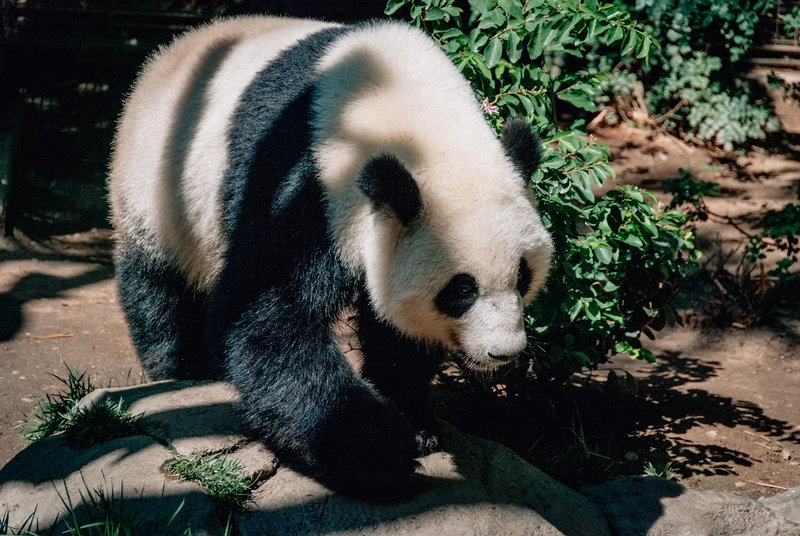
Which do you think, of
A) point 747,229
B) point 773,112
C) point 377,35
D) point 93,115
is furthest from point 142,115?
point 773,112

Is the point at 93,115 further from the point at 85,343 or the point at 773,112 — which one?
the point at 773,112

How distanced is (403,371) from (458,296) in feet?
2.81

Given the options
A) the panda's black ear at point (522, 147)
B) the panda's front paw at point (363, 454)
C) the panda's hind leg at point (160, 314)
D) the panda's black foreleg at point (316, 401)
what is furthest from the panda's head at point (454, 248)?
the panda's hind leg at point (160, 314)

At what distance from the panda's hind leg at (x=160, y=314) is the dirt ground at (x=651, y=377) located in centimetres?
41

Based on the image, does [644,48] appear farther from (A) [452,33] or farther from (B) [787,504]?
(B) [787,504]

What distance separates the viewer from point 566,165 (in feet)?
12.5

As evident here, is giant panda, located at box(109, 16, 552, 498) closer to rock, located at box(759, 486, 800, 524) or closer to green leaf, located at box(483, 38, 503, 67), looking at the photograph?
green leaf, located at box(483, 38, 503, 67)

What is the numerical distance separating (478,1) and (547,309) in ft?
4.87

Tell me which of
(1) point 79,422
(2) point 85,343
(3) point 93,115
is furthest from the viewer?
(3) point 93,115

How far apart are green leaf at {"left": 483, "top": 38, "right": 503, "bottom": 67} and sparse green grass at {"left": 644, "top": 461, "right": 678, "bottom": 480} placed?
221 centimetres

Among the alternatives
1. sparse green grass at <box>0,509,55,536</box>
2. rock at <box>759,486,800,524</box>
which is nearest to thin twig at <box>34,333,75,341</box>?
sparse green grass at <box>0,509,55,536</box>

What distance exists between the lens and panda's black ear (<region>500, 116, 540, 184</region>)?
3125 millimetres

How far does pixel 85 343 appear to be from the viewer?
5.34 meters

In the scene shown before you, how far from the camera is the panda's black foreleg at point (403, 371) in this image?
11.7 ft
